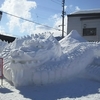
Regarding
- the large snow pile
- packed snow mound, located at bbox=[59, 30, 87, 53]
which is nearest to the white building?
packed snow mound, located at bbox=[59, 30, 87, 53]

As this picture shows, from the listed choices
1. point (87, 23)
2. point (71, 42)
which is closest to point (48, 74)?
point (71, 42)

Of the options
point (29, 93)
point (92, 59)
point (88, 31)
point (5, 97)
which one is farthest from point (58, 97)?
point (88, 31)

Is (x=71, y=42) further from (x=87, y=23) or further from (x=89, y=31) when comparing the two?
(x=87, y=23)

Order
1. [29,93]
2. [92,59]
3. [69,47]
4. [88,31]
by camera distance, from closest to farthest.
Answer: [29,93] < [92,59] < [69,47] < [88,31]

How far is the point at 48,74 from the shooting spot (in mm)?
5902

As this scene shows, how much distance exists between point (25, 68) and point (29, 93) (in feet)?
2.38

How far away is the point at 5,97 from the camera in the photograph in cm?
536

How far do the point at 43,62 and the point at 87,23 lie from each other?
19.5 m

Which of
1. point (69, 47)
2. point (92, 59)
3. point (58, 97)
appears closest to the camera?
point (58, 97)

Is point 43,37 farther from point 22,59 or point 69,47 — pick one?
point 22,59

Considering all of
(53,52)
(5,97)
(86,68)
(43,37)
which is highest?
(43,37)

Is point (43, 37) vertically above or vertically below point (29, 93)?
above

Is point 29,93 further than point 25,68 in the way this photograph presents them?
No

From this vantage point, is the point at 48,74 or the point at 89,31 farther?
the point at 89,31
